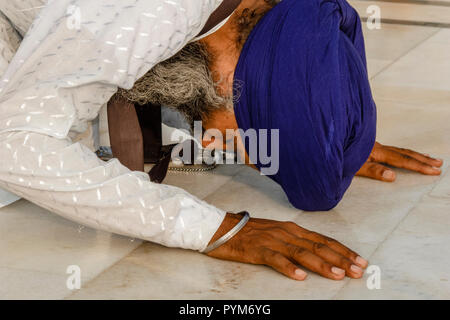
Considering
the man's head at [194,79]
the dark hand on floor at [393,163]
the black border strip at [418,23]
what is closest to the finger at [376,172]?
the dark hand on floor at [393,163]

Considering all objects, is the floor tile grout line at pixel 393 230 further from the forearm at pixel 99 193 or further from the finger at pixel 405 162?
the forearm at pixel 99 193

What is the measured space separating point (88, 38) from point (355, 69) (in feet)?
2.53

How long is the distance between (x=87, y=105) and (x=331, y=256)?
67 centimetres

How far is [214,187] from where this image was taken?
8.66 ft

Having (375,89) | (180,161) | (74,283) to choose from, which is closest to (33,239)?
(74,283)

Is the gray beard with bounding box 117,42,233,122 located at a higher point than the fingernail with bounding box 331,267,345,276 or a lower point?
higher

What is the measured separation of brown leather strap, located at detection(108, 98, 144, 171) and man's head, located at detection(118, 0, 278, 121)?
0.04 m

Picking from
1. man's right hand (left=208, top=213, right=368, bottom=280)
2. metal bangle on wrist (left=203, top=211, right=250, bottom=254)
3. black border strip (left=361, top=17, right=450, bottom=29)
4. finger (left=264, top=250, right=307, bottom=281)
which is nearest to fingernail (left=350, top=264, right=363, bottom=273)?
man's right hand (left=208, top=213, right=368, bottom=280)

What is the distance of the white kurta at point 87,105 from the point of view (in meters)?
1.94

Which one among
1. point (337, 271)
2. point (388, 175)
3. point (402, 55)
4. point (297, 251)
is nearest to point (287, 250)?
point (297, 251)

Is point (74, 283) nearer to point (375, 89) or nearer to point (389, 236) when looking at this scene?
point (389, 236)

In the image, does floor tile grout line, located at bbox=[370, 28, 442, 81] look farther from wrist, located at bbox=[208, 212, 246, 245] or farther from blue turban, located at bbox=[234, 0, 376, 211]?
wrist, located at bbox=[208, 212, 246, 245]

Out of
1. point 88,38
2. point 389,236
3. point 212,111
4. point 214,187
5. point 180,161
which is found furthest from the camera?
point 180,161

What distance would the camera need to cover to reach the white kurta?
6.37 ft
